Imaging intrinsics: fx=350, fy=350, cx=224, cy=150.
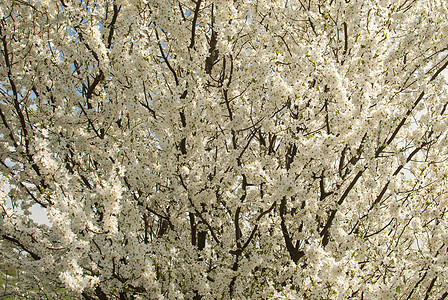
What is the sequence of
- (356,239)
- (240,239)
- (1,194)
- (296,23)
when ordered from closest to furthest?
(1,194)
(356,239)
(240,239)
(296,23)

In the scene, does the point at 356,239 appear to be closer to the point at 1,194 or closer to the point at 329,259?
the point at 329,259

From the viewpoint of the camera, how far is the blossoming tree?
6609 mm

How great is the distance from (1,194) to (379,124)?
7428mm

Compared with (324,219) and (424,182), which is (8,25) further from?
(424,182)

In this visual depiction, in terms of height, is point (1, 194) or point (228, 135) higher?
point (228, 135)

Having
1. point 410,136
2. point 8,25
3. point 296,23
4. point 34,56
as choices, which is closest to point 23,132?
point 34,56

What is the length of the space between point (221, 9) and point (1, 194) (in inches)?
219

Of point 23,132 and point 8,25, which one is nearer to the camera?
point 23,132

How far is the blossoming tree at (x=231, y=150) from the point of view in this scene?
6.61m

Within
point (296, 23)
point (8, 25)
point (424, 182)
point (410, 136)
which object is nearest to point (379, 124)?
A: point (410, 136)

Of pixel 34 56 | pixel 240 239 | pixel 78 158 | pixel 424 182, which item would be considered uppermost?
pixel 34 56

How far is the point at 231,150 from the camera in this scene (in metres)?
7.92

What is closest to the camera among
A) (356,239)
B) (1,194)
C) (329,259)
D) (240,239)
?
(1,194)

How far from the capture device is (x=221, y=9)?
300 inches
